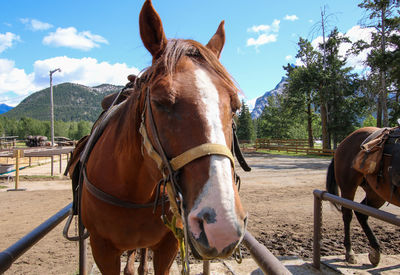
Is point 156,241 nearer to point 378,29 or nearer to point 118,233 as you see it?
point 118,233

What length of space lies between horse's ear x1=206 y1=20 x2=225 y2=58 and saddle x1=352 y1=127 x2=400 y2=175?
3415 millimetres

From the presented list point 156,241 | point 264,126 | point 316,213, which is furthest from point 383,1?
point 264,126

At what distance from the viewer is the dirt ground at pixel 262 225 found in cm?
394

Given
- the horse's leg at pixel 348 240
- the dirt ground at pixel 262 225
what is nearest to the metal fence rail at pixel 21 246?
the dirt ground at pixel 262 225

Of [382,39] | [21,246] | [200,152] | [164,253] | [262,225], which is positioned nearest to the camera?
[200,152]

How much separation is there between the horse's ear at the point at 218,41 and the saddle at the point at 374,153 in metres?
3.41

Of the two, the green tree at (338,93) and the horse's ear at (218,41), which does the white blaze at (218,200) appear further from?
the green tree at (338,93)

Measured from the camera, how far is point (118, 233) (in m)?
1.80

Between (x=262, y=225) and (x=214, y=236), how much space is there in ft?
15.5

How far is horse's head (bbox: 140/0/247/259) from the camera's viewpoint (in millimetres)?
932

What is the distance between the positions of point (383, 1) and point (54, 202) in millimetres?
20870

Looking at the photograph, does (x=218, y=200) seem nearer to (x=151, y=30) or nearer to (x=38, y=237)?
(x=151, y=30)

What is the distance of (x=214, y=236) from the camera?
3.00 ft

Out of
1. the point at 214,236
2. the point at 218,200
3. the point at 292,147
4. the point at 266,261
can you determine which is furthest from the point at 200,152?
the point at 292,147
